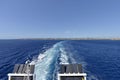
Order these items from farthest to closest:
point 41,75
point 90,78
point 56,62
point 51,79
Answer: point 56,62
point 90,78
point 41,75
point 51,79

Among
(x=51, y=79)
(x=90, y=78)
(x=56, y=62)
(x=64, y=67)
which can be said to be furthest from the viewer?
(x=56, y=62)

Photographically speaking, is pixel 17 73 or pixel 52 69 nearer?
pixel 17 73

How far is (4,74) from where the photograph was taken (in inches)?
1838

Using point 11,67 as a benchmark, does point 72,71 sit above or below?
above

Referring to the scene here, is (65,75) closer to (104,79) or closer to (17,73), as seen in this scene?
(17,73)

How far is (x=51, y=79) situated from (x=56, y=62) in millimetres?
13962

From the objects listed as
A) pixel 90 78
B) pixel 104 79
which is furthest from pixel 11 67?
pixel 104 79

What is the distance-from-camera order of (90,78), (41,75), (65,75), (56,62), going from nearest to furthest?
(65,75) → (41,75) → (90,78) → (56,62)

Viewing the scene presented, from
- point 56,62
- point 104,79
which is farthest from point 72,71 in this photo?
point 56,62

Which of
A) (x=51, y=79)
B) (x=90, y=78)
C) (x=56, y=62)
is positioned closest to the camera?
(x=51, y=79)

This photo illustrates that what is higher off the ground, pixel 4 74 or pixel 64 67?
pixel 64 67

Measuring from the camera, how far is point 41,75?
134 ft

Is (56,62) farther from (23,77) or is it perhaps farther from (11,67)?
(23,77)

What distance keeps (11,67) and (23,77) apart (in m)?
23.1
